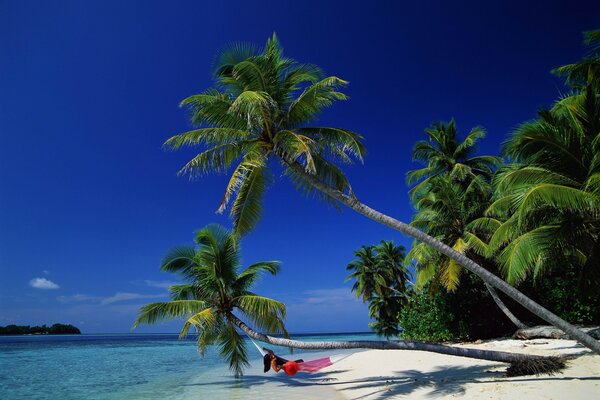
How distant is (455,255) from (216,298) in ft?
22.8

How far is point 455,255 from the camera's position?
7.55 m

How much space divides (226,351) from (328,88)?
28.4 ft

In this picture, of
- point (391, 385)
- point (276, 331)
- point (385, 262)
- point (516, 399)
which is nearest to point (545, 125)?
point (516, 399)

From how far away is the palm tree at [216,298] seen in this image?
10547 mm

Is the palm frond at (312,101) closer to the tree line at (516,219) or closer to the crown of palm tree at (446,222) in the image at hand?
the tree line at (516,219)

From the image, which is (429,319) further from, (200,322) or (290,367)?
(200,322)

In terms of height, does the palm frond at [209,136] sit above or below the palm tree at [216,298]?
above

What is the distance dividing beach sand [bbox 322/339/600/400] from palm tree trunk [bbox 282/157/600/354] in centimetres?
86

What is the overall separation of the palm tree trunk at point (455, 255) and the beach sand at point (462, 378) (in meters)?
0.86

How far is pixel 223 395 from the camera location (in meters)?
10.7

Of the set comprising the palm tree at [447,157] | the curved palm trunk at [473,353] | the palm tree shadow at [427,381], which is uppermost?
the palm tree at [447,157]

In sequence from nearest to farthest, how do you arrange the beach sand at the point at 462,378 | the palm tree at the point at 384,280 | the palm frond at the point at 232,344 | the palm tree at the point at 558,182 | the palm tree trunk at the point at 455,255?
1. the beach sand at the point at 462,378
2. the palm tree trunk at the point at 455,255
3. the palm tree at the point at 558,182
4. the palm frond at the point at 232,344
5. the palm tree at the point at 384,280

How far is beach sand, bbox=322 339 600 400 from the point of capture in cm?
668

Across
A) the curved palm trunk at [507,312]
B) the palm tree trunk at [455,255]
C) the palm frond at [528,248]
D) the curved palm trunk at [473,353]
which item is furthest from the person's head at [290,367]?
the curved palm trunk at [507,312]
